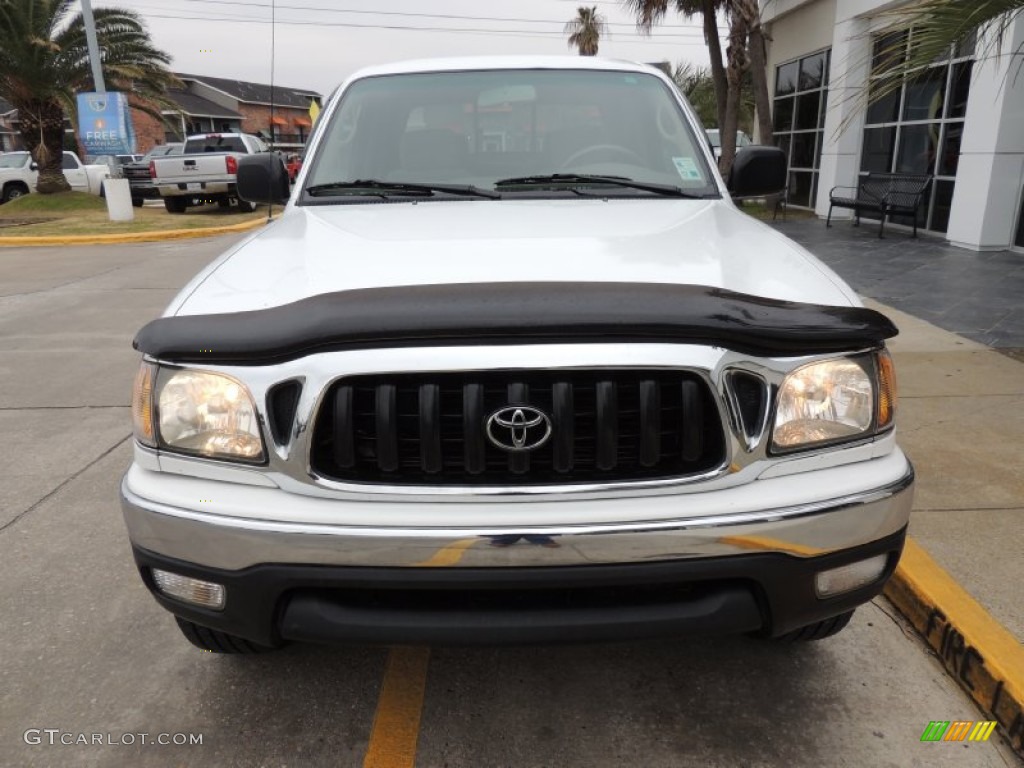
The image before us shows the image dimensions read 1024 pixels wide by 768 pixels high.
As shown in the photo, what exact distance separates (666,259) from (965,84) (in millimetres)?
11057

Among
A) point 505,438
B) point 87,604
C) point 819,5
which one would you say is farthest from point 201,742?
point 819,5

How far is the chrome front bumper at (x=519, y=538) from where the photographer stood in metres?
1.70

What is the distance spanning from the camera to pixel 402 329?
170 centimetres

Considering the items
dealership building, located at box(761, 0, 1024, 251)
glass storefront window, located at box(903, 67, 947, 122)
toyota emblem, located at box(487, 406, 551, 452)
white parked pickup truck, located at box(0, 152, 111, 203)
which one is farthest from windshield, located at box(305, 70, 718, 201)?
white parked pickup truck, located at box(0, 152, 111, 203)

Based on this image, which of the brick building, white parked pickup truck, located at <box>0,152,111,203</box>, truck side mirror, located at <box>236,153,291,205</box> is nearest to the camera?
truck side mirror, located at <box>236,153,291,205</box>

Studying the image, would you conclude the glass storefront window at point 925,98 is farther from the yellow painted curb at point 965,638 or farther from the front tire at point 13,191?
the front tire at point 13,191

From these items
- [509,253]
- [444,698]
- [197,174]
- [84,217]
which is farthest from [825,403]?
[84,217]

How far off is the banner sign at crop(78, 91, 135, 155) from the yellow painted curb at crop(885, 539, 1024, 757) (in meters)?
17.1

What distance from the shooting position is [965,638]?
2396 mm

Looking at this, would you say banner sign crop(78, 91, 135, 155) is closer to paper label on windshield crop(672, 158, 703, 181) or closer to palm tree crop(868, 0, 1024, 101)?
palm tree crop(868, 0, 1024, 101)

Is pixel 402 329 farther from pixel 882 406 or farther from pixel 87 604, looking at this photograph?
pixel 87 604

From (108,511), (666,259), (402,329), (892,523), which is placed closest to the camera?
(402,329)

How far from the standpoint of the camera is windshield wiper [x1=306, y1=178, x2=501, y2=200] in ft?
9.78

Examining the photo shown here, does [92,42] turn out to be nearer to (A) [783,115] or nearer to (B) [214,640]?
(A) [783,115]
